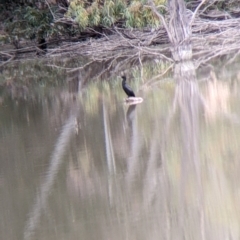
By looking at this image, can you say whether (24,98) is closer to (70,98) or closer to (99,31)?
(70,98)

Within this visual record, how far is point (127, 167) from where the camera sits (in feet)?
21.7

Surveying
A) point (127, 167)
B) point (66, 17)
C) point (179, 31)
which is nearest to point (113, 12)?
point (66, 17)

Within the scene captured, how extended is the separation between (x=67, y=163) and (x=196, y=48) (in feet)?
34.3

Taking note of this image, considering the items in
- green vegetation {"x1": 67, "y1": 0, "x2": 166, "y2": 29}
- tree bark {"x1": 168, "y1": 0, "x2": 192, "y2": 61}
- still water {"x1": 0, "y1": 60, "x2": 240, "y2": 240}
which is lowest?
still water {"x1": 0, "y1": 60, "x2": 240, "y2": 240}

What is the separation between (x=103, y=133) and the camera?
324 inches

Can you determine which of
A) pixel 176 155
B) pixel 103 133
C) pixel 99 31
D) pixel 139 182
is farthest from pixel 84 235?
pixel 99 31

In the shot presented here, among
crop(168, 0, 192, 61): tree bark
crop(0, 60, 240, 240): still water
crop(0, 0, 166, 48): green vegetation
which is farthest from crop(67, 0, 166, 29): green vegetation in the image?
crop(0, 60, 240, 240): still water

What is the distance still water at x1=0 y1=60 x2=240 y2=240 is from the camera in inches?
196

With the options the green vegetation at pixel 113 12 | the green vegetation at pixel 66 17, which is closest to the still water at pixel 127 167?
the green vegetation at pixel 113 12

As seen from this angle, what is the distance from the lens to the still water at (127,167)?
4973 millimetres

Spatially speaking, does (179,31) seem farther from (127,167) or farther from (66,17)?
(127,167)

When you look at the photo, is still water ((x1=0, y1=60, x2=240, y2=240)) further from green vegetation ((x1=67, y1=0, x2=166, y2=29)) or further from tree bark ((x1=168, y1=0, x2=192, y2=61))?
green vegetation ((x1=67, y1=0, x2=166, y2=29))

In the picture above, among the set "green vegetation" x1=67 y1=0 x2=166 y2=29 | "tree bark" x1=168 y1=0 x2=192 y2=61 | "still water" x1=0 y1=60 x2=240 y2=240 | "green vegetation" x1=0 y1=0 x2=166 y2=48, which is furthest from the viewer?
"green vegetation" x1=0 y1=0 x2=166 y2=48

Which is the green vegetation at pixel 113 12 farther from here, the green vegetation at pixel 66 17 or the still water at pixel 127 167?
the still water at pixel 127 167
